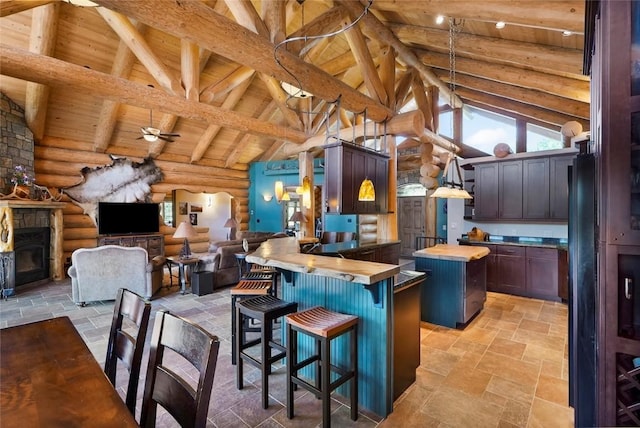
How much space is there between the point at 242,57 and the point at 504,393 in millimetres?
4084

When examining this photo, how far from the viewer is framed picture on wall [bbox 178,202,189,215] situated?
1149cm

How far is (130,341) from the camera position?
1.55m

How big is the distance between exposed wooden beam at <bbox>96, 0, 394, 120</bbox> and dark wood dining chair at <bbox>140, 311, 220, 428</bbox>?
2599 millimetres

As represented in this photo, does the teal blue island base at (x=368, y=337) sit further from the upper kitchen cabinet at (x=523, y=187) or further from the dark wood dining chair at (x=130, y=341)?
the upper kitchen cabinet at (x=523, y=187)

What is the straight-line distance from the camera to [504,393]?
2492 mm

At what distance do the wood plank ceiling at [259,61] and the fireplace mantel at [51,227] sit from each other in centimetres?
183

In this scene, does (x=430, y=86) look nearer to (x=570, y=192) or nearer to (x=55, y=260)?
(x=570, y=192)

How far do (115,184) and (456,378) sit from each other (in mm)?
9170

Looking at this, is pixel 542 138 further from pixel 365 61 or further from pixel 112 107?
pixel 112 107

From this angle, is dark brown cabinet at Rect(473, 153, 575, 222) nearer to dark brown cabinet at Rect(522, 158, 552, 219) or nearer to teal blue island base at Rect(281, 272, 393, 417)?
dark brown cabinet at Rect(522, 158, 552, 219)

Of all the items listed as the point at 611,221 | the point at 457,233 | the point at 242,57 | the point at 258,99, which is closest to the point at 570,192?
the point at 611,221

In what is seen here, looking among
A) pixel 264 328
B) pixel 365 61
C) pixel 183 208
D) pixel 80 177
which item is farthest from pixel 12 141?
pixel 264 328

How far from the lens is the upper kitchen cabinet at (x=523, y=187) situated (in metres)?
5.40

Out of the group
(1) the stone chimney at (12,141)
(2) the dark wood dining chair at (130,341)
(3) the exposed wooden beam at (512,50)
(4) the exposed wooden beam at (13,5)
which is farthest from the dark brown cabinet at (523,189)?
(1) the stone chimney at (12,141)
